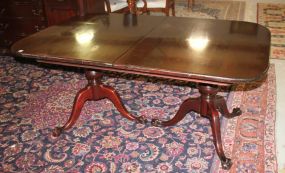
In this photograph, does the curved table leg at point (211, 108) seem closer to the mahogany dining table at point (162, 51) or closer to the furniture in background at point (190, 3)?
the mahogany dining table at point (162, 51)

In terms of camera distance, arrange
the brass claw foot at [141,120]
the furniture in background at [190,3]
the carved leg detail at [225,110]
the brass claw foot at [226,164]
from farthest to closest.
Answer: the furniture in background at [190,3], the brass claw foot at [141,120], the carved leg detail at [225,110], the brass claw foot at [226,164]

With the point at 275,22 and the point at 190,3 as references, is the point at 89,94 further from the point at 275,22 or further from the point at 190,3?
the point at 190,3

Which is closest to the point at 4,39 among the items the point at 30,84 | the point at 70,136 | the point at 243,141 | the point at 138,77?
the point at 30,84

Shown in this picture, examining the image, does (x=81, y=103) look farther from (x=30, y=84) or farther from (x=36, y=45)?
(x=30, y=84)

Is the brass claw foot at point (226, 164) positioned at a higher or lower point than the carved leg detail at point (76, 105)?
lower

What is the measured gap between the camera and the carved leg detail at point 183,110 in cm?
199

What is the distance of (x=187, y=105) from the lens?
2053mm

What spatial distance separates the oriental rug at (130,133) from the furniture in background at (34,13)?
864 mm

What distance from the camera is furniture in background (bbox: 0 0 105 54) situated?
3.29 meters

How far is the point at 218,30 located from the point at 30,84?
2023 mm

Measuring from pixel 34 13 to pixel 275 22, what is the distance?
3642mm

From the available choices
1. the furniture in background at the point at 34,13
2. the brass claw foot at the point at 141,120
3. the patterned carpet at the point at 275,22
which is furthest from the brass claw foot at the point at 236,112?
the furniture in background at the point at 34,13

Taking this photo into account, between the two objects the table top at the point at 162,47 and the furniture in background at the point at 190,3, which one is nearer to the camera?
the table top at the point at 162,47

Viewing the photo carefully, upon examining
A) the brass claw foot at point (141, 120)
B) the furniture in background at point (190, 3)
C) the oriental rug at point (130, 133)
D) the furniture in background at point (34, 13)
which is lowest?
the oriental rug at point (130, 133)
